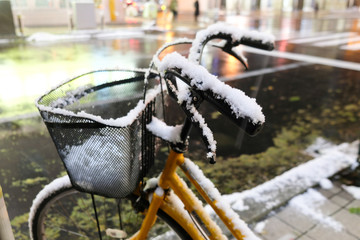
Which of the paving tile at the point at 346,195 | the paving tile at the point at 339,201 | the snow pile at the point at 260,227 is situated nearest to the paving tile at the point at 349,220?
the paving tile at the point at 339,201

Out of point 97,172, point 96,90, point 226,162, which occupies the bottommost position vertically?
point 226,162

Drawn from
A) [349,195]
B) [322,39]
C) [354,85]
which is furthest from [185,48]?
[322,39]

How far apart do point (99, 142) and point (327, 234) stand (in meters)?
2.15

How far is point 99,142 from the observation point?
53.3 inches

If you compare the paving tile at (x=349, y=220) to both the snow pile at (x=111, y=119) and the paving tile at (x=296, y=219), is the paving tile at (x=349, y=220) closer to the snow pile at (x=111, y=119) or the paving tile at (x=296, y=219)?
the paving tile at (x=296, y=219)

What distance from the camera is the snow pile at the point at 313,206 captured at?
2775 millimetres

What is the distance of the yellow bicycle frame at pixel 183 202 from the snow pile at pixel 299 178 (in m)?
1.37

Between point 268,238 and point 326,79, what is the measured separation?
6.34 metres

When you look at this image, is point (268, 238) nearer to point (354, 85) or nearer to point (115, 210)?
point (115, 210)

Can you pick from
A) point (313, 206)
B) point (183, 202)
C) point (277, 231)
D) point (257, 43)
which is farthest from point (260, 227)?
point (257, 43)

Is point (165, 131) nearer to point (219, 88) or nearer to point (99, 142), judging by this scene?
point (99, 142)

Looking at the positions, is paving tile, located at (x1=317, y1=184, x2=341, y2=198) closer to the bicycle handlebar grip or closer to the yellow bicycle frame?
the yellow bicycle frame

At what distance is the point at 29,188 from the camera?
3.34m

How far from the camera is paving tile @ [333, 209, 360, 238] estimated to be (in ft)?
8.87
